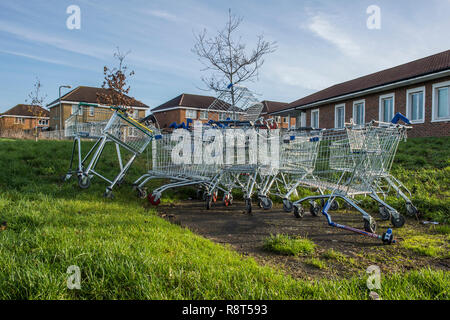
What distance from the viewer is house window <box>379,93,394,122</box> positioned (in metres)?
17.5

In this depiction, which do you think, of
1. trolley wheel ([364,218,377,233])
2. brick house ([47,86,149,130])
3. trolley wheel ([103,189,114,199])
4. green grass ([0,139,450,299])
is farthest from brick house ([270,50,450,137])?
brick house ([47,86,149,130])

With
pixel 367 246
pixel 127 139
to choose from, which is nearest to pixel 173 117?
pixel 127 139

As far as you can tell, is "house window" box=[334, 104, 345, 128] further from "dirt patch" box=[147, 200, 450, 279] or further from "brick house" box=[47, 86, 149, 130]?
"brick house" box=[47, 86, 149, 130]

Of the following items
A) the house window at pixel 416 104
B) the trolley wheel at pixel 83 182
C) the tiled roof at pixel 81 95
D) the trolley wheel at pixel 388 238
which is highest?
the tiled roof at pixel 81 95

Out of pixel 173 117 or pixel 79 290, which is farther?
pixel 173 117

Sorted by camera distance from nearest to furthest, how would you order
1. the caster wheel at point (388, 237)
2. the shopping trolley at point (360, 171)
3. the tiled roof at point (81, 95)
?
the caster wheel at point (388, 237) → the shopping trolley at point (360, 171) → the tiled roof at point (81, 95)

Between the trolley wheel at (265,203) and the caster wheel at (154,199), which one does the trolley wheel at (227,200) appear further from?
the caster wheel at (154,199)

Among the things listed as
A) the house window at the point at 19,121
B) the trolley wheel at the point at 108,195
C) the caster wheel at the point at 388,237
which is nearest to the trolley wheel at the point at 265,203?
the caster wheel at the point at 388,237

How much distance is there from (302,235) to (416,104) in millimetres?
15639

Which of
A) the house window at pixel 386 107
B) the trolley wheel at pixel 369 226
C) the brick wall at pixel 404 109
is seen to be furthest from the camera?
the house window at pixel 386 107

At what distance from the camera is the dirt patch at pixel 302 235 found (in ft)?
9.14
